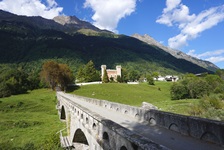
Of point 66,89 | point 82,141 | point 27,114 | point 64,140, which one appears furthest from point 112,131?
point 66,89

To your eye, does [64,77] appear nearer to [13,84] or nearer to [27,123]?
[13,84]

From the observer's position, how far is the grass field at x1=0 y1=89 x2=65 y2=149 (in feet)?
91.8

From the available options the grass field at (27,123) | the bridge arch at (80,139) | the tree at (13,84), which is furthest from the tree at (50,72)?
the bridge arch at (80,139)

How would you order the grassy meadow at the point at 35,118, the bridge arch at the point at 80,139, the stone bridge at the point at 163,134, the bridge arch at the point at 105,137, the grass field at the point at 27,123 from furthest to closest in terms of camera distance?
the grass field at the point at 27,123, the grassy meadow at the point at 35,118, the bridge arch at the point at 80,139, the bridge arch at the point at 105,137, the stone bridge at the point at 163,134

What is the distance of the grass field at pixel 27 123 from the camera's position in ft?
91.8

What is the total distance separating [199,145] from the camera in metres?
8.42

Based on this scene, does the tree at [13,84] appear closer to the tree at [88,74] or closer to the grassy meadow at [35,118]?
the grassy meadow at [35,118]

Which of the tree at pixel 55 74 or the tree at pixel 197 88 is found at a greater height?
the tree at pixel 55 74

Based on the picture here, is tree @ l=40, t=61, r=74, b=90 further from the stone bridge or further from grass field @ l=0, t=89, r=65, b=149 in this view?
the stone bridge

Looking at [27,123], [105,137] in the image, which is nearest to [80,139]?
[105,137]

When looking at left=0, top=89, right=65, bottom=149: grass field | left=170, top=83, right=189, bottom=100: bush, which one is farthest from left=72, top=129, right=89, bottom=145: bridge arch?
left=170, top=83, right=189, bottom=100: bush

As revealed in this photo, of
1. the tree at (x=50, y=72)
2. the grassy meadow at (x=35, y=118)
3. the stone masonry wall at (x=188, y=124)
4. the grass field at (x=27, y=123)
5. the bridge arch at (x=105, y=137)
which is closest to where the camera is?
the stone masonry wall at (x=188, y=124)

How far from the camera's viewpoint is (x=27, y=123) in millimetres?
36406

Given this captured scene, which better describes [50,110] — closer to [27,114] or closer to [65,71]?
[27,114]
